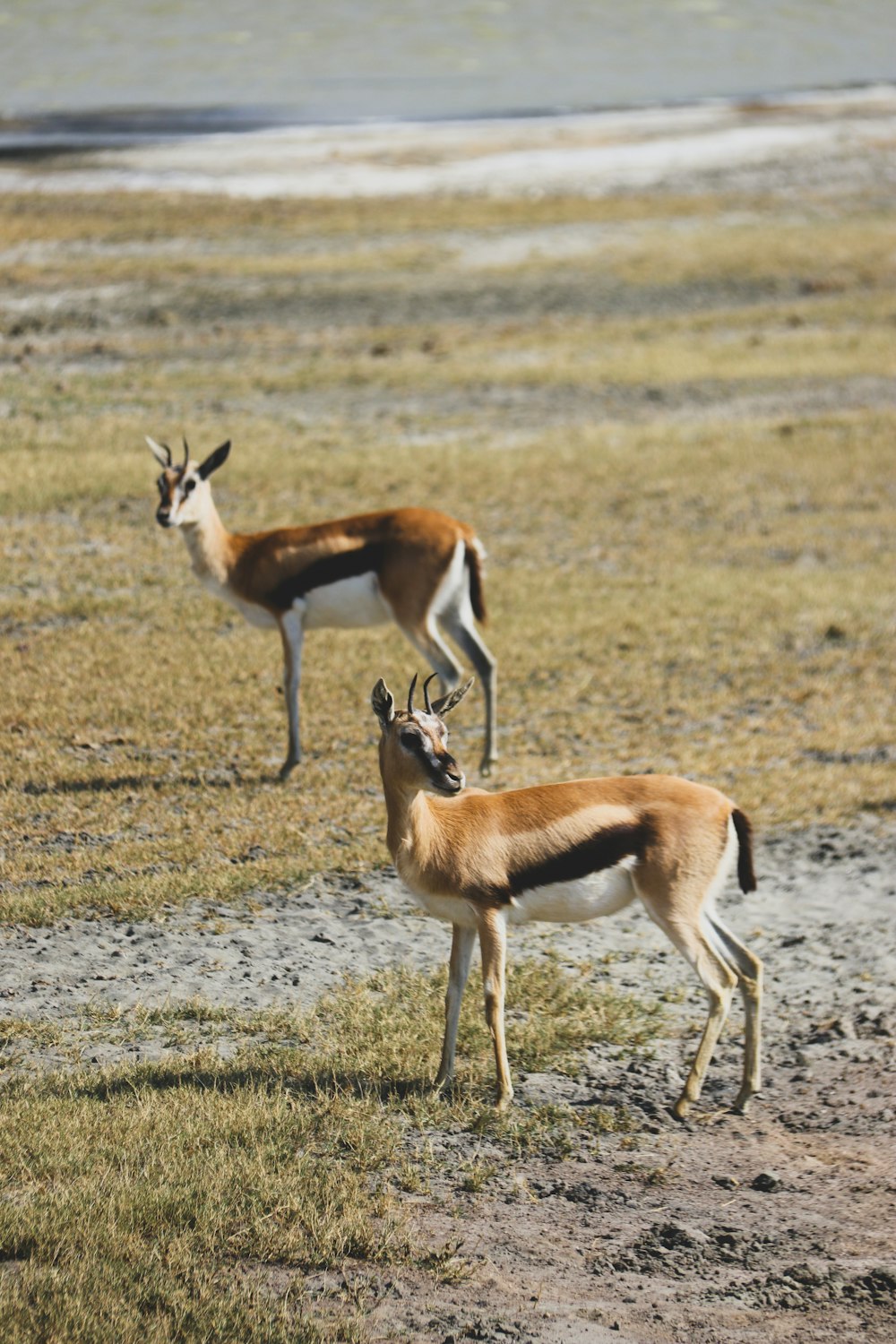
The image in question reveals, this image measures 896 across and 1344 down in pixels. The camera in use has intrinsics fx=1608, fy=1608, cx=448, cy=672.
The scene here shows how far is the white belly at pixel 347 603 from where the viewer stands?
985cm

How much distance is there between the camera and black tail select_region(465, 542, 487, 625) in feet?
33.1

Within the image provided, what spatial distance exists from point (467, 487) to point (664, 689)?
5.90 m

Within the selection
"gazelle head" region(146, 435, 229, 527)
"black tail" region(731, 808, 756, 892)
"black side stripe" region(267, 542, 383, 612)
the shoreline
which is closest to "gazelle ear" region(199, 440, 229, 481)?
"gazelle head" region(146, 435, 229, 527)

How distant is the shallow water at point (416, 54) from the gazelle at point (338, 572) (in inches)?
1261

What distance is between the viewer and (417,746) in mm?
6031

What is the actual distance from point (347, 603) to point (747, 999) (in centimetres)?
434

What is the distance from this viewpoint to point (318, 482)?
1623cm

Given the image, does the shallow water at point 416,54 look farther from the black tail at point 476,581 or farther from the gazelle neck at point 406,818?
the gazelle neck at point 406,818

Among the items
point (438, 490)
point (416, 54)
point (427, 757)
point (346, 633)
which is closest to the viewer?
point (427, 757)

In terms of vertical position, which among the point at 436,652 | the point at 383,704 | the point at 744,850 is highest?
the point at 383,704

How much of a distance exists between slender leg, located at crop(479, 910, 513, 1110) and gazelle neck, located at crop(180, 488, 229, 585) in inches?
184

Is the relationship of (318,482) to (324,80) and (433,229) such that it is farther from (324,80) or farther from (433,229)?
(324,80)

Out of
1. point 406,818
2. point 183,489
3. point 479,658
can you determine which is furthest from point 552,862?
point 183,489

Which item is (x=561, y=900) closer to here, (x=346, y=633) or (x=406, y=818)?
(x=406, y=818)
